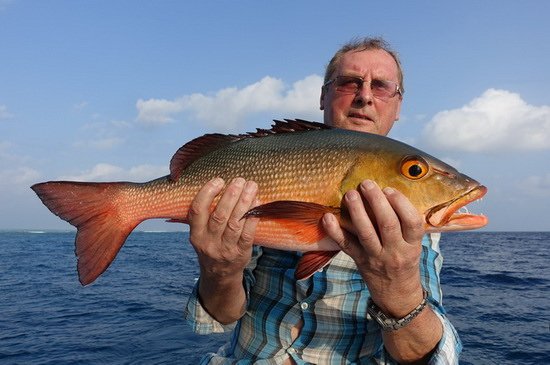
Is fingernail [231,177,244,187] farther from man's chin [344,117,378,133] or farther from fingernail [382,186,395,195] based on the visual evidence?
man's chin [344,117,378,133]

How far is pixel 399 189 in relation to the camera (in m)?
2.50

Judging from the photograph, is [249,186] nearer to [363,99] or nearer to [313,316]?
[313,316]

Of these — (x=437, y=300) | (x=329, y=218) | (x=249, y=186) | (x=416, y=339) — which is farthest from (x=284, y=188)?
(x=437, y=300)

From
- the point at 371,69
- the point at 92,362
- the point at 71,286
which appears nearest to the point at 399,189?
the point at 371,69

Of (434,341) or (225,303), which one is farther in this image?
(225,303)

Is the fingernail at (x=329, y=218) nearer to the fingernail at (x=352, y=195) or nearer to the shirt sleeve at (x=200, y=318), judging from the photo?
the fingernail at (x=352, y=195)

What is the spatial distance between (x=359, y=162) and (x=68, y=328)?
33.5 ft

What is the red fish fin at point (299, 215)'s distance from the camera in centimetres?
246

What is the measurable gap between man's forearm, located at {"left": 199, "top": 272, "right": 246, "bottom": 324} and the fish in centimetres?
54

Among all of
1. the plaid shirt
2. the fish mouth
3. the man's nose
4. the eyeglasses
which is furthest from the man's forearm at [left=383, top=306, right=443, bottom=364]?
the eyeglasses

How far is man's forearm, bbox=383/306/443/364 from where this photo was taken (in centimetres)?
263

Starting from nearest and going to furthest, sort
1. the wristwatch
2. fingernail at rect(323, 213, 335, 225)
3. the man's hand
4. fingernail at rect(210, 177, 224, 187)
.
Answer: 1. the man's hand
2. fingernail at rect(323, 213, 335, 225)
3. the wristwatch
4. fingernail at rect(210, 177, 224, 187)

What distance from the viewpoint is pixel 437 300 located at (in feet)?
10.8

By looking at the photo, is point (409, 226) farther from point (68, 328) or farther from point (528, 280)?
point (528, 280)
